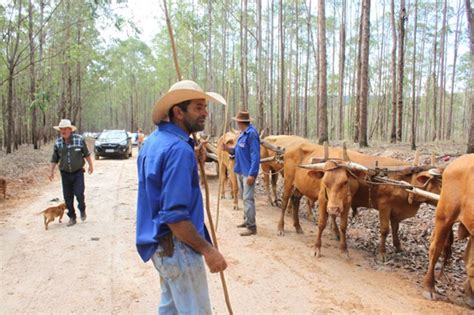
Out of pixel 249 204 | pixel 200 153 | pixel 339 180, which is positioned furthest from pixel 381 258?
pixel 200 153

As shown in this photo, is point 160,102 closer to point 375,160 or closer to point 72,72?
point 375,160

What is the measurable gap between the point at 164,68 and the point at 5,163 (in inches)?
1229

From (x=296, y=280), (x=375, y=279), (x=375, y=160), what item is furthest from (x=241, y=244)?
(x=375, y=160)

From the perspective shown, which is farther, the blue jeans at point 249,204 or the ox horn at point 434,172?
the blue jeans at point 249,204

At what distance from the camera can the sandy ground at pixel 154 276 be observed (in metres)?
4.48

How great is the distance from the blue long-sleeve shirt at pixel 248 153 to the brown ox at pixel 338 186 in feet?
3.61

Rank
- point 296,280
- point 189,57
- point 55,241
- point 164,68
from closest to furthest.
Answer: point 296,280
point 55,241
point 189,57
point 164,68

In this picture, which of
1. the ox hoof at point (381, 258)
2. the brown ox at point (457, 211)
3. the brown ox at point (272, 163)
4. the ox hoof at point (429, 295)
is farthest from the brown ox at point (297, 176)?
the ox hoof at point (429, 295)

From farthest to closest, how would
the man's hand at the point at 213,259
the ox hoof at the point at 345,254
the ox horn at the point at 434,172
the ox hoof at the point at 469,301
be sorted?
1. the ox hoof at the point at 345,254
2. the ox horn at the point at 434,172
3. the ox hoof at the point at 469,301
4. the man's hand at the point at 213,259

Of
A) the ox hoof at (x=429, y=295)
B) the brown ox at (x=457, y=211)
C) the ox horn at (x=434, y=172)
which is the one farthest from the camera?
the ox horn at (x=434, y=172)

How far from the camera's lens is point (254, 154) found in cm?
724

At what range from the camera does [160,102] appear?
8.79 ft

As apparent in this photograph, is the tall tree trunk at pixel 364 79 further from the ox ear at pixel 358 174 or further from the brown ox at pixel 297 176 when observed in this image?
the ox ear at pixel 358 174

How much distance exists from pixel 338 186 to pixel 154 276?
9.34 ft
